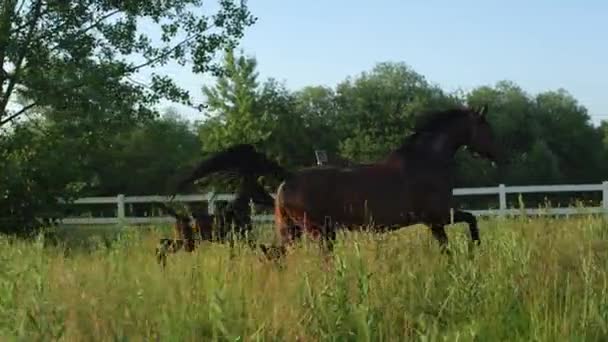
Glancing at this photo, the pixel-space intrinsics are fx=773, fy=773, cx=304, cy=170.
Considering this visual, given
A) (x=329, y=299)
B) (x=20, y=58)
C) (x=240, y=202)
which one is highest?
(x=20, y=58)

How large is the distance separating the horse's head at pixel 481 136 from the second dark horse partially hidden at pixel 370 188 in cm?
30

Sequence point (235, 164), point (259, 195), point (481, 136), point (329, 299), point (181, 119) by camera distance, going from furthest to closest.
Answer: point (181, 119)
point (481, 136)
point (259, 195)
point (235, 164)
point (329, 299)

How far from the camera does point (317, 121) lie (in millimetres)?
53844

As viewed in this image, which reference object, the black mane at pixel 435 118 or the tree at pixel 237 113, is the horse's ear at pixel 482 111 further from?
the tree at pixel 237 113

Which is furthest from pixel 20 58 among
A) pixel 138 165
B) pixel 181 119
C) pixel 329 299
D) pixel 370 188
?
pixel 181 119

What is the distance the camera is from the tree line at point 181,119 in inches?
576

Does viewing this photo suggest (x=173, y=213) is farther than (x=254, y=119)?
No

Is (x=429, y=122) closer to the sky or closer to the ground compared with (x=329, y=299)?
closer to the sky

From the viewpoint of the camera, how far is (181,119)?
63531 millimetres

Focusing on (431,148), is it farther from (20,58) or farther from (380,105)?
(380,105)

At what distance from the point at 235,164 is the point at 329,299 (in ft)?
16.5

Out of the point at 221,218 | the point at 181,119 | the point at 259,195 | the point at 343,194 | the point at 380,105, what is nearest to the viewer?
the point at 343,194

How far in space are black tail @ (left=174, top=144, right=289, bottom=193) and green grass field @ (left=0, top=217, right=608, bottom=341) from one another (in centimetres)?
309

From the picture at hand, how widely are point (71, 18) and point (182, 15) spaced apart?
2.32m
